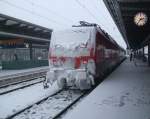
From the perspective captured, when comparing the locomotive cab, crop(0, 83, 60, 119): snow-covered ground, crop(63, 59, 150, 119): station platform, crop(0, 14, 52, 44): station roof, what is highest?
crop(0, 14, 52, 44): station roof

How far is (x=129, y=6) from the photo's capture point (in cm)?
1766

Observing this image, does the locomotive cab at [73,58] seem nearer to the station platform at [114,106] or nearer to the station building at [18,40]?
the station platform at [114,106]

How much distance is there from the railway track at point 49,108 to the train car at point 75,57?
24.7 inches

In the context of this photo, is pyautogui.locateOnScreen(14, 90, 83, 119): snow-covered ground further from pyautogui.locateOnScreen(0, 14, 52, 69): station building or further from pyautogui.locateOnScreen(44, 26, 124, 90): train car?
pyautogui.locateOnScreen(0, 14, 52, 69): station building

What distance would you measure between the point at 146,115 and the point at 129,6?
1104 cm

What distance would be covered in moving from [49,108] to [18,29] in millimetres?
19436

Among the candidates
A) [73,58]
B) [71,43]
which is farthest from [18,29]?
[73,58]

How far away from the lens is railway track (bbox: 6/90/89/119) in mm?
8406

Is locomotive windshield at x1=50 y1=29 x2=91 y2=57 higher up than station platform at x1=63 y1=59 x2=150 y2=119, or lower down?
higher up

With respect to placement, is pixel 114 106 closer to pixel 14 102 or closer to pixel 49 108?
pixel 49 108

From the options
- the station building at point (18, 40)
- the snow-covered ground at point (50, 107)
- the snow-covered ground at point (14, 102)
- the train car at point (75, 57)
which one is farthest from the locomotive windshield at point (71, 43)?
the station building at point (18, 40)

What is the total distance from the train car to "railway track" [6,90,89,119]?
2.06 feet

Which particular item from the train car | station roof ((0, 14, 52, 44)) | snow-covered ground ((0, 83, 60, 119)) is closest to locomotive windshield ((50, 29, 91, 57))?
the train car

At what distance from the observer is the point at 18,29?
27922 millimetres
